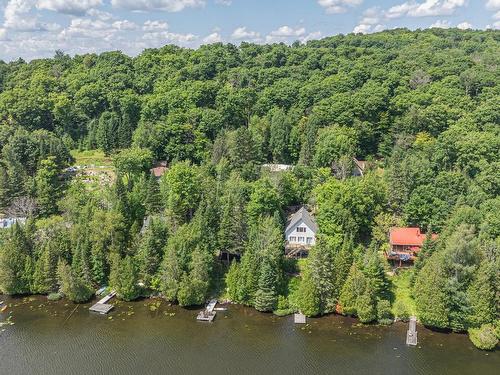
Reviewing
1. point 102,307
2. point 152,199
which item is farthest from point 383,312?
point 152,199

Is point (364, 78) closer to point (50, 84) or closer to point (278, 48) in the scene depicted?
point (278, 48)

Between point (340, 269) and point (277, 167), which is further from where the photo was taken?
point (277, 167)

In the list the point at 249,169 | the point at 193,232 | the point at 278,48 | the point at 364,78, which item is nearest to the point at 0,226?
the point at 193,232

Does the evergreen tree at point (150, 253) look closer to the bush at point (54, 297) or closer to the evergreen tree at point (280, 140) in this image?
the bush at point (54, 297)

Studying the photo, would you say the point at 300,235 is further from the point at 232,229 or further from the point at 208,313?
the point at 208,313

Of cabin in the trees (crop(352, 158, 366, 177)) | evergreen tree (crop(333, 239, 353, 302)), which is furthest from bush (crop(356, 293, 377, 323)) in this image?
cabin in the trees (crop(352, 158, 366, 177))

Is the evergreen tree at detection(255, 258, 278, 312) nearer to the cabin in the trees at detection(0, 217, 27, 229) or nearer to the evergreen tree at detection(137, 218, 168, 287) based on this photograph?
the evergreen tree at detection(137, 218, 168, 287)

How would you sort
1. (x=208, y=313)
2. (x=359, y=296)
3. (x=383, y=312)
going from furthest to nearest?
(x=208, y=313) < (x=383, y=312) < (x=359, y=296)
